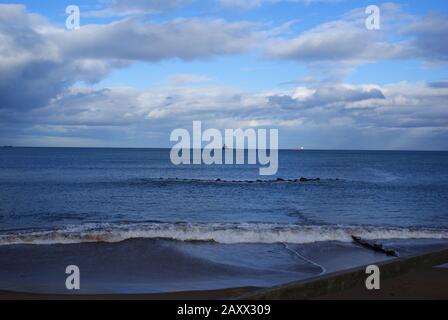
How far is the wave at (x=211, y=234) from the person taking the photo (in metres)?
15.9

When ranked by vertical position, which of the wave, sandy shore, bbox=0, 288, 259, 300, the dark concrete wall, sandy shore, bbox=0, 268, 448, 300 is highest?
the dark concrete wall

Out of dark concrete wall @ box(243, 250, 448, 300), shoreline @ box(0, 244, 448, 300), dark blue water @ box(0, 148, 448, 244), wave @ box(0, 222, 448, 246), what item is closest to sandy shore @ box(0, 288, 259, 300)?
shoreline @ box(0, 244, 448, 300)

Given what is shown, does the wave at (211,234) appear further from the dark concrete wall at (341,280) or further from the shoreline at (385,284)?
the dark concrete wall at (341,280)

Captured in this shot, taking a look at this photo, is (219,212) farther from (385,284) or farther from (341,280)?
(341,280)

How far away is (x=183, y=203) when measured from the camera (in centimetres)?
2919

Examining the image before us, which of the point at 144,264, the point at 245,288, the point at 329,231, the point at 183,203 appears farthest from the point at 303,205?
the point at 245,288

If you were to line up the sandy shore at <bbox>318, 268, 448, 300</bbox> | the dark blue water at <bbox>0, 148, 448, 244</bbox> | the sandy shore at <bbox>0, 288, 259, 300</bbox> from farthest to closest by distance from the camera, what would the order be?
the dark blue water at <bbox>0, 148, 448, 244</bbox>
the sandy shore at <bbox>0, 288, 259, 300</bbox>
the sandy shore at <bbox>318, 268, 448, 300</bbox>

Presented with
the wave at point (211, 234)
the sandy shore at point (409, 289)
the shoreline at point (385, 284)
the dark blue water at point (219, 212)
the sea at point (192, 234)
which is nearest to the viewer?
the shoreline at point (385, 284)

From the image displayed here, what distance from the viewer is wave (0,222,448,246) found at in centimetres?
1591

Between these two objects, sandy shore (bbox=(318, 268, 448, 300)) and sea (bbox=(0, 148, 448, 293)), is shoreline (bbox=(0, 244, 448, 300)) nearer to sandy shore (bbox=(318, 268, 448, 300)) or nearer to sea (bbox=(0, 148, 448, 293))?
sandy shore (bbox=(318, 268, 448, 300))

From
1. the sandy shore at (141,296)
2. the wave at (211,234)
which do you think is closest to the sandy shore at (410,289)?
the sandy shore at (141,296)

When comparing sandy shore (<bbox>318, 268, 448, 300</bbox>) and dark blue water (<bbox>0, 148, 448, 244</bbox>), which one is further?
dark blue water (<bbox>0, 148, 448, 244</bbox>)
